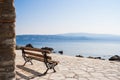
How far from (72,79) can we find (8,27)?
3.98 m

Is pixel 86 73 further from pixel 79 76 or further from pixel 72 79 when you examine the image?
pixel 72 79

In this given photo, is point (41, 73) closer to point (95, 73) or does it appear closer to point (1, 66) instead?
point (95, 73)

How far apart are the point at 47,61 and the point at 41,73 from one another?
0.54 m

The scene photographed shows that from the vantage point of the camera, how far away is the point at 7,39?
3.92m

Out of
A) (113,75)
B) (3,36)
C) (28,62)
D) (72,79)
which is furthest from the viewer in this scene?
(28,62)

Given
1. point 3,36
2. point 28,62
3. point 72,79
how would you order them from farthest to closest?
1. point 28,62
2. point 72,79
3. point 3,36

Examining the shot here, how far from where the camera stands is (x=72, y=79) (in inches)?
284

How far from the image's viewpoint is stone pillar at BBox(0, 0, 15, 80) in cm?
383

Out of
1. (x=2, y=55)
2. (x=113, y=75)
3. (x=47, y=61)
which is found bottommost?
(x=113, y=75)

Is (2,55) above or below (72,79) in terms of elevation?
above

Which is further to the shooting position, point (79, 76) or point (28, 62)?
point (28, 62)

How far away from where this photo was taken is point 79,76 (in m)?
7.67

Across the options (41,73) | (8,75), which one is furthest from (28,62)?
(8,75)

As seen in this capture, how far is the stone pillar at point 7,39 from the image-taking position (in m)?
3.83
